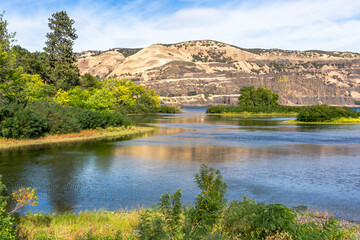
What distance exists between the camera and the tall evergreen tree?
57616 millimetres

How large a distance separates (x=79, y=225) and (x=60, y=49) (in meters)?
56.4

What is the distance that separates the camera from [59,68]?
58.0 m

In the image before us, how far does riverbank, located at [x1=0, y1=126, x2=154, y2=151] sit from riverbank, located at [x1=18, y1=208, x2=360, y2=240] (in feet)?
63.1

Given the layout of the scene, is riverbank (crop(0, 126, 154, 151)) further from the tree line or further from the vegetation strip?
the vegetation strip

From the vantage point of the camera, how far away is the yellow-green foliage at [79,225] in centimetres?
736

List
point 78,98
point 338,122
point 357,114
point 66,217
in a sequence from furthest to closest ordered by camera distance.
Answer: point 357,114 < point 338,122 < point 78,98 < point 66,217

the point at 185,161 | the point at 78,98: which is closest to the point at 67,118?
the point at 78,98

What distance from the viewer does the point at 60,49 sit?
194ft

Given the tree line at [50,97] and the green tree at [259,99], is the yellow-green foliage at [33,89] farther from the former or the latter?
the green tree at [259,99]

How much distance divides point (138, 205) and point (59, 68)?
52.8 meters

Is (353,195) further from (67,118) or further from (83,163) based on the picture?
(67,118)

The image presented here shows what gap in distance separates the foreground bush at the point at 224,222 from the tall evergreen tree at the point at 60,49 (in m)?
54.0

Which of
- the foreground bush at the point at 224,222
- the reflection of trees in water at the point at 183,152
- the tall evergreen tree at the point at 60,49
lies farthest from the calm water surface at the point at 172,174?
the tall evergreen tree at the point at 60,49

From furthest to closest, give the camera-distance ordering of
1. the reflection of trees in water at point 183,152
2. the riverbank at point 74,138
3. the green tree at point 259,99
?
the green tree at point 259,99 < the riverbank at point 74,138 < the reflection of trees in water at point 183,152
